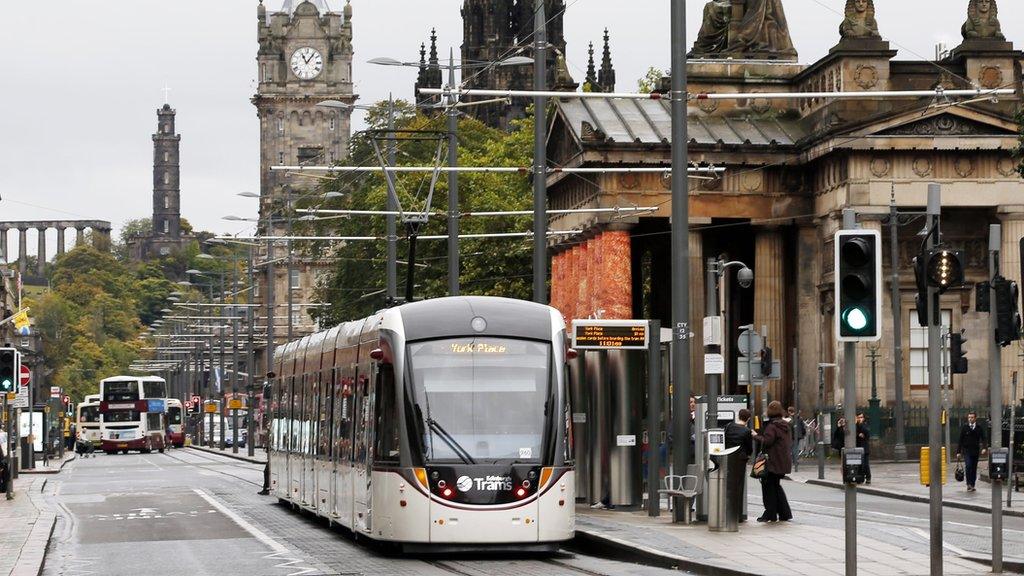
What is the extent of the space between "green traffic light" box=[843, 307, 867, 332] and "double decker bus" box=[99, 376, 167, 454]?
8318 cm

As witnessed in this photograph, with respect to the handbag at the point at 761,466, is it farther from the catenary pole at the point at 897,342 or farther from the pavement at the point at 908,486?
the catenary pole at the point at 897,342

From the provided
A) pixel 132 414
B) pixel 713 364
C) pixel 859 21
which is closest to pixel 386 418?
pixel 713 364

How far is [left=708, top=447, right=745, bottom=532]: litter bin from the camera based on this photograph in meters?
25.9

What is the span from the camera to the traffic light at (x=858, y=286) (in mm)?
17328

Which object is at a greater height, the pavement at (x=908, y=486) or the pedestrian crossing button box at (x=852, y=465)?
the pedestrian crossing button box at (x=852, y=465)

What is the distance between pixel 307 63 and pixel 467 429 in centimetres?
17225

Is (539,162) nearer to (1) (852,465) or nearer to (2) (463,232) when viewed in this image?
(1) (852,465)

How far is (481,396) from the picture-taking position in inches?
934

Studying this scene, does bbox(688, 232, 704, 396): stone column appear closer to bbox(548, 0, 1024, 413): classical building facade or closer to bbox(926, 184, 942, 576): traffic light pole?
bbox(548, 0, 1024, 413): classical building facade

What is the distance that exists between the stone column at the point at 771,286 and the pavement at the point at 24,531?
2778 cm

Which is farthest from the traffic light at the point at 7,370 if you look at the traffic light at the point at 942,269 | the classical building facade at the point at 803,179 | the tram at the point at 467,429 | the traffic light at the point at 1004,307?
the classical building facade at the point at 803,179

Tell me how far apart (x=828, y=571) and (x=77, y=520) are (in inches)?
654

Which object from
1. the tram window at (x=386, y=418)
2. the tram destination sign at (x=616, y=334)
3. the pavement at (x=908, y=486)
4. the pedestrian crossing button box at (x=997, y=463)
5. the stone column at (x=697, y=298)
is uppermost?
the stone column at (x=697, y=298)

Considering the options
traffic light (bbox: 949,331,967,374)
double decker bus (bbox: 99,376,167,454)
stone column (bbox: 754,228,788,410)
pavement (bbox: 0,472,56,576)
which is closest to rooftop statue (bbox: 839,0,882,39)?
stone column (bbox: 754,228,788,410)
